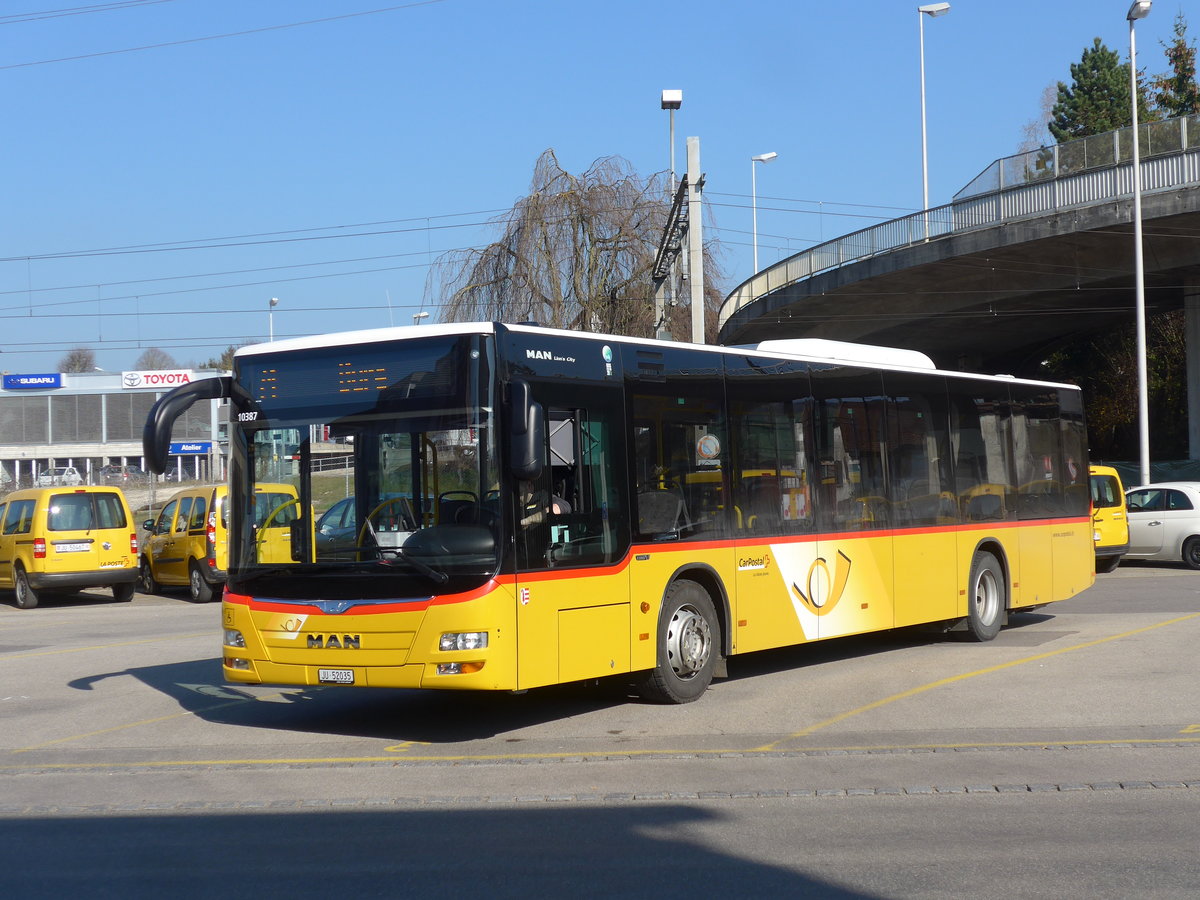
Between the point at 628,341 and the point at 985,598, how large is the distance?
6.80 metres

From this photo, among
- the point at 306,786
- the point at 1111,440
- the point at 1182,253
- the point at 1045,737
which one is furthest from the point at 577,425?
the point at 1111,440

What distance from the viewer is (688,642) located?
11008mm

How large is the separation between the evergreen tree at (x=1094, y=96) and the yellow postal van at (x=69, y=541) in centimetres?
6202

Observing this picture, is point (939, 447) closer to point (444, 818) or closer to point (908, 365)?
point (908, 365)

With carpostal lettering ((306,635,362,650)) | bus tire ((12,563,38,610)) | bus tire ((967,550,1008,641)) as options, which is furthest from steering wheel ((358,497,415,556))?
bus tire ((12,563,38,610))

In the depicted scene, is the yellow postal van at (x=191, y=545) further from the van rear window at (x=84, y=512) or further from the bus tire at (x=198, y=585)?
→ the van rear window at (x=84, y=512)

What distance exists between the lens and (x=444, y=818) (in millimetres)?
7188

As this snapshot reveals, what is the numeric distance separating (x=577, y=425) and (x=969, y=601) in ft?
22.4

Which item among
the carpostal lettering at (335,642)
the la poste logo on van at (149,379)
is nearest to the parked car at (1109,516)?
the carpostal lettering at (335,642)

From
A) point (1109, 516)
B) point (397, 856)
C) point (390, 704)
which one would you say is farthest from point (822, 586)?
point (1109, 516)

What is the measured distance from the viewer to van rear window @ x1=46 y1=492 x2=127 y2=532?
76.4 feet

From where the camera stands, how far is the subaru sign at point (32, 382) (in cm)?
9769

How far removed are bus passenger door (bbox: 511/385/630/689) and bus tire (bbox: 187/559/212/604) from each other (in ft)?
51.6

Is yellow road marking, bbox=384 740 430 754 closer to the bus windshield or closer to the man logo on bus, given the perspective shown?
the bus windshield
